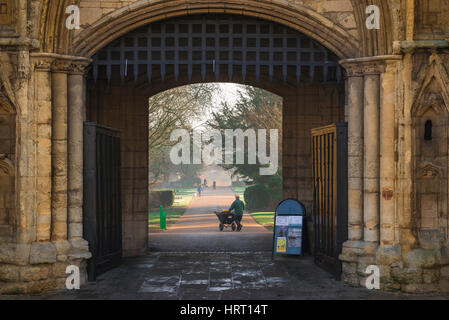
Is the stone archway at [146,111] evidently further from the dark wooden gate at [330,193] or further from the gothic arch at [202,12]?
the gothic arch at [202,12]

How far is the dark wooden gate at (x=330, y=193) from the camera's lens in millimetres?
8695

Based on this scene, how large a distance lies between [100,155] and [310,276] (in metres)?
4.05

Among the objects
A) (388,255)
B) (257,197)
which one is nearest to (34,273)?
(388,255)

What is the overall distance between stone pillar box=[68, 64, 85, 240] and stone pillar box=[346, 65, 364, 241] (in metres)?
4.20

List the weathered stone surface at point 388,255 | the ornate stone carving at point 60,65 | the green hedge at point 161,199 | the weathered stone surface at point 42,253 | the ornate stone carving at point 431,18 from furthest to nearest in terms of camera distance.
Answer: the green hedge at point 161,199 → the ornate stone carving at point 60,65 → the ornate stone carving at point 431,18 → the weathered stone surface at point 388,255 → the weathered stone surface at point 42,253

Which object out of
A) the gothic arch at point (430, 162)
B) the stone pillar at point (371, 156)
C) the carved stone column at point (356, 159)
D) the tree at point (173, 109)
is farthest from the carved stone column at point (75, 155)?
the tree at point (173, 109)

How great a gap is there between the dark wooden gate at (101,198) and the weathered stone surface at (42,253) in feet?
2.18

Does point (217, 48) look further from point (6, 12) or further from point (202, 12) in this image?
point (6, 12)

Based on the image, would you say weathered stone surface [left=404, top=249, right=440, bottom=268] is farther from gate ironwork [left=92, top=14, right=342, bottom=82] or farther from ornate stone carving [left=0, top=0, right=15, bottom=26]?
ornate stone carving [left=0, top=0, right=15, bottom=26]

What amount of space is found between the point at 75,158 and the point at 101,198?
1.07 metres

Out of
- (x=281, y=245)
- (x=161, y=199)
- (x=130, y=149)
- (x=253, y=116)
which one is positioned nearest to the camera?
(x=281, y=245)

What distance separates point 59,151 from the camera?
831 cm

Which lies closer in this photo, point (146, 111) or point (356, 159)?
point (356, 159)

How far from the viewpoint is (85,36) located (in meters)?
8.48
